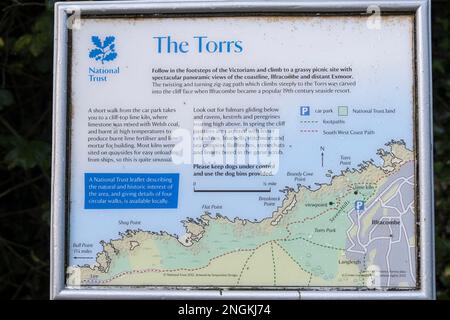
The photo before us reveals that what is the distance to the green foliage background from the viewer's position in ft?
9.29

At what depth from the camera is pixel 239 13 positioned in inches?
75.5

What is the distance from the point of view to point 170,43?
192 centimetres

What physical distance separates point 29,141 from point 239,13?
1.27 metres

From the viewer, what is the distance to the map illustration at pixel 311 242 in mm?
1877

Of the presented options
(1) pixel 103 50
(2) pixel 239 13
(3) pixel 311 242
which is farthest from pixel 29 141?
(3) pixel 311 242

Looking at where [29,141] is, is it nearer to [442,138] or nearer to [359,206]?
[359,206]

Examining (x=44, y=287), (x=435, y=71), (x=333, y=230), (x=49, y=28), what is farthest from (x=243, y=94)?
(x=44, y=287)

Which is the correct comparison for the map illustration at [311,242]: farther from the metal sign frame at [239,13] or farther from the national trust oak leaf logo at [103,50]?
the national trust oak leaf logo at [103,50]

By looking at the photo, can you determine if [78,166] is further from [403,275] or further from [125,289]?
[403,275]

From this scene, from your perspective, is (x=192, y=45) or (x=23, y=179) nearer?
(x=192, y=45)

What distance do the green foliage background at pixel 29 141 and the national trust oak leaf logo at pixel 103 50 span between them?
86 centimetres

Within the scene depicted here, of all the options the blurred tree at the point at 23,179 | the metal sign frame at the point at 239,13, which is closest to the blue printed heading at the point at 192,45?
the metal sign frame at the point at 239,13

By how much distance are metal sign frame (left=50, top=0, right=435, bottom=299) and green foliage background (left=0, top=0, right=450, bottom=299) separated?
84cm

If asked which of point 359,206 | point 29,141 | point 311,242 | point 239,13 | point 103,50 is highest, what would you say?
point 239,13
